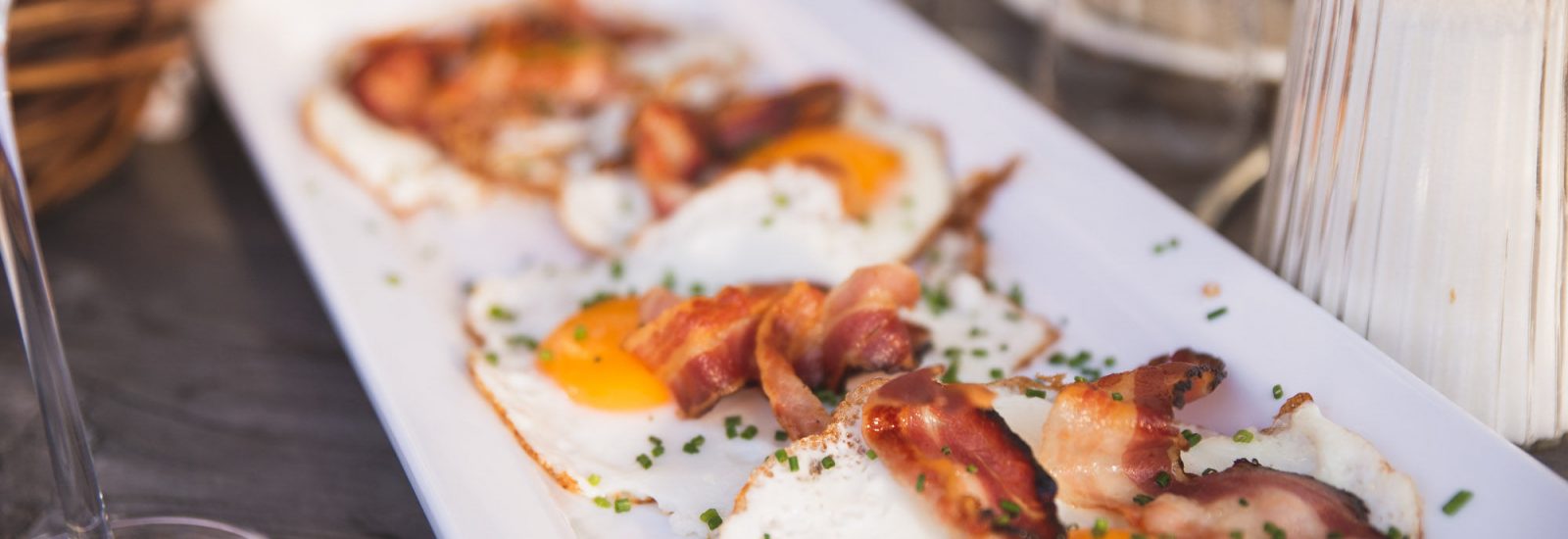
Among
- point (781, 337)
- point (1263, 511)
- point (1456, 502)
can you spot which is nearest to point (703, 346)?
→ point (781, 337)

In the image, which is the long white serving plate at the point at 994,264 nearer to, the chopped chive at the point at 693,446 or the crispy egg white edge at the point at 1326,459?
the crispy egg white edge at the point at 1326,459

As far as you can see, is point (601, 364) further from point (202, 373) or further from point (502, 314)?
point (202, 373)

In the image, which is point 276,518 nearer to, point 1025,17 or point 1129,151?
point 1129,151

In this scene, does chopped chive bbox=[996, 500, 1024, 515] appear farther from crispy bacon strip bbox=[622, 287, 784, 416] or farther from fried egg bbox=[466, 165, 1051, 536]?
crispy bacon strip bbox=[622, 287, 784, 416]

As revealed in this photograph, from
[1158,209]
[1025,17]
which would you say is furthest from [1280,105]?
[1025,17]

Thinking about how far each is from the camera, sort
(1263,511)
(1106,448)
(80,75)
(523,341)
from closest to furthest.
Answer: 1. (1263,511)
2. (1106,448)
3. (523,341)
4. (80,75)
